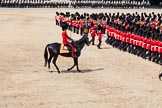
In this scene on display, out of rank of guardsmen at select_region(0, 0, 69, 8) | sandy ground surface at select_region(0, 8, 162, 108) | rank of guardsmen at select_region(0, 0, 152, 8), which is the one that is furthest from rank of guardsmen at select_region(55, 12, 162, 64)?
rank of guardsmen at select_region(0, 0, 69, 8)

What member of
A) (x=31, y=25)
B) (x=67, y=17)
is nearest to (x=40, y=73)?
(x=67, y=17)

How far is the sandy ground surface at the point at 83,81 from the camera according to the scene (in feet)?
46.7

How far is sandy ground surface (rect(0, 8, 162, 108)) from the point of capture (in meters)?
14.2

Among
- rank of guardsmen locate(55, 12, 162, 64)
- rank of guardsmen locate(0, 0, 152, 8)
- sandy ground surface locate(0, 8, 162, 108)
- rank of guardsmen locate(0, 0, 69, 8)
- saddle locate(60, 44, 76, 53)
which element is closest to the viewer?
sandy ground surface locate(0, 8, 162, 108)

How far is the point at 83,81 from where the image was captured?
17.2 metres

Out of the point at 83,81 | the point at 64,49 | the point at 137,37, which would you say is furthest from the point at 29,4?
the point at 83,81

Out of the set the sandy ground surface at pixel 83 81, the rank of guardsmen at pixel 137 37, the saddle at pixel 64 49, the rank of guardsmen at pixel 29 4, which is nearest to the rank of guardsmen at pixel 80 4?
the rank of guardsmen at pixel 29 4

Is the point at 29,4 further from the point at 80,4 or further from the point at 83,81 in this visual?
the point at 83,81

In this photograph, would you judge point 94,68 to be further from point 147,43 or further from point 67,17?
point 67,17

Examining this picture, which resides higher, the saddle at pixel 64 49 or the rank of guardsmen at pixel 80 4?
the saddle at pixel 64 49

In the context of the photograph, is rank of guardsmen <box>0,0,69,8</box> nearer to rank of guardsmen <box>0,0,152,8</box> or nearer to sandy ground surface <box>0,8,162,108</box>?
rank of guardsmen <box>0,0,152,8</box>

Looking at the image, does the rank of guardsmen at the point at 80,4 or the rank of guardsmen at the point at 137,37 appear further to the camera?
the rank of guardsmen at the point at 80,4

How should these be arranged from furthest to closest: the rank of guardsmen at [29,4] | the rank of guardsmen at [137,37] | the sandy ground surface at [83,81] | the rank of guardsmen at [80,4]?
1. the rank of guardsmen at [29,4]
2. the rank of guardsmen at [80,4]
3. the rank of guardsmen at [137,37]
4. the sandy ground surface at [83,81]

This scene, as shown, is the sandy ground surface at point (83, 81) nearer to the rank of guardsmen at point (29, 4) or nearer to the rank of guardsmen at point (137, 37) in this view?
the rank of guardsmen at point (137, 37)
